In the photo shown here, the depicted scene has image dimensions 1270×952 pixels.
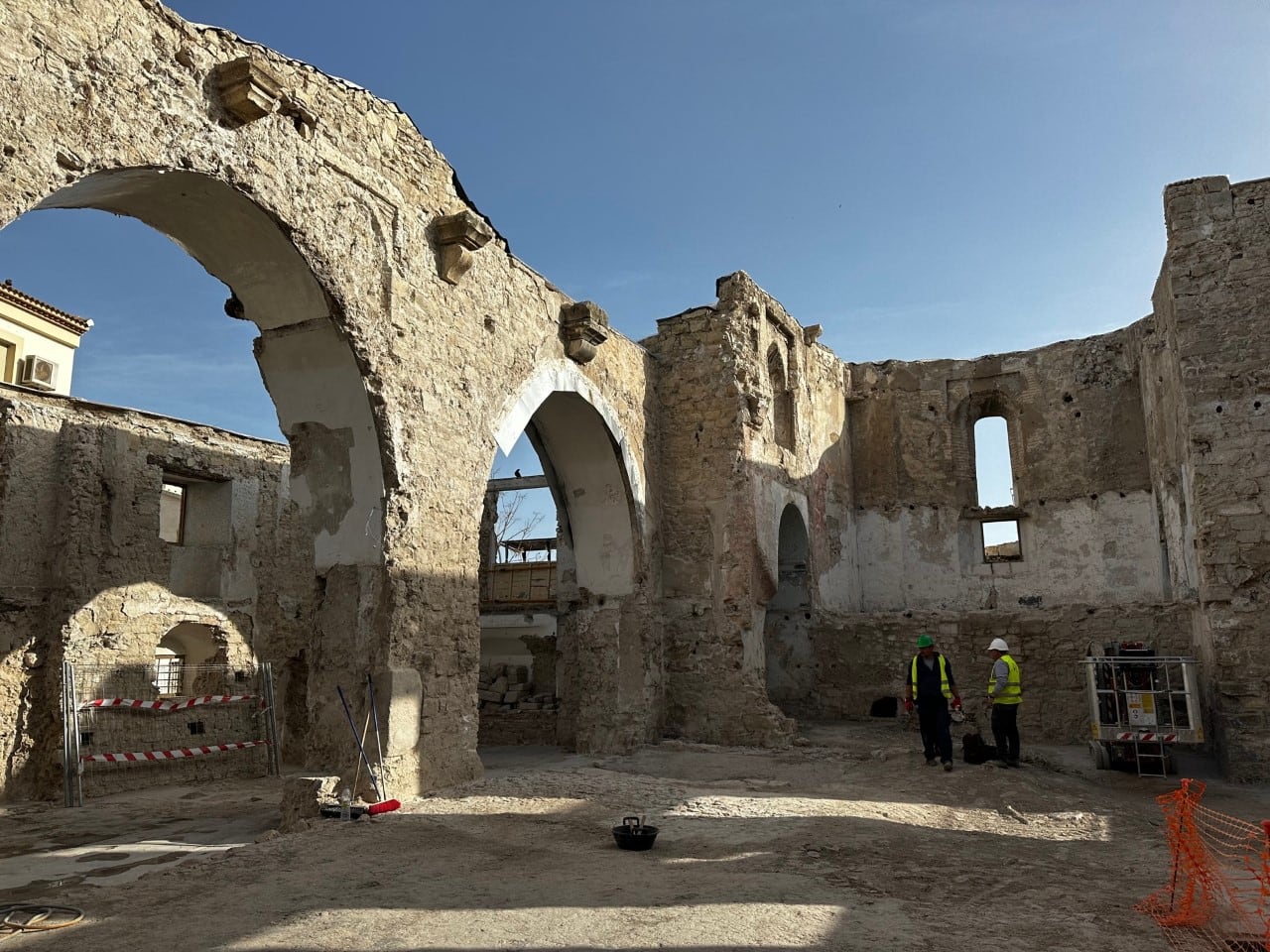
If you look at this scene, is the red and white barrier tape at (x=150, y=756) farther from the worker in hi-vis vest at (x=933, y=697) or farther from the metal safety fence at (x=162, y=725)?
the worker in hi-vis vest at (x=933, y=697)

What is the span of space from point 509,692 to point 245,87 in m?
8.52

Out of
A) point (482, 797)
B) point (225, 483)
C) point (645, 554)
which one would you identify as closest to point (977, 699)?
point (645, 554)

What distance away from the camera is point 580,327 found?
9.43 metres

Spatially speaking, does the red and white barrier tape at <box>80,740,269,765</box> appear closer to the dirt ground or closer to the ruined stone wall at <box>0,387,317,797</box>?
the ruined stone wall at <box>0,387,317,797</box>

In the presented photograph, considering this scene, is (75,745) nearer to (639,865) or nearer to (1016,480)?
(639,865)

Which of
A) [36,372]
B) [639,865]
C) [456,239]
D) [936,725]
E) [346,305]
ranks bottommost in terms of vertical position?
[639,865]

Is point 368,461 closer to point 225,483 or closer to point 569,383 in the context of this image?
point 569,383

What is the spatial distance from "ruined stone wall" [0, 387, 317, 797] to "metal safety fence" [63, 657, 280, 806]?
101 mm

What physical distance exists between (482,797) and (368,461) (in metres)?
2.61

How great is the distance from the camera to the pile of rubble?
1183 centimetres

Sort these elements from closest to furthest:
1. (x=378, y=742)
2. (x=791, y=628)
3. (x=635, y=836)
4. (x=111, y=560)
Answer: (x=635, y=836), (x=378, y=742), (x=111, y=560), (x=791, y=628)

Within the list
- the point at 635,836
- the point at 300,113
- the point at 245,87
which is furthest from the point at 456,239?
the point at 635,836

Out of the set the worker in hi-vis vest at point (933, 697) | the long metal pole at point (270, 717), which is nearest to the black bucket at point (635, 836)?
the worker in hi-vis vest at point (933, 697)

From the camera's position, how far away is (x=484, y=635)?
15.0m
